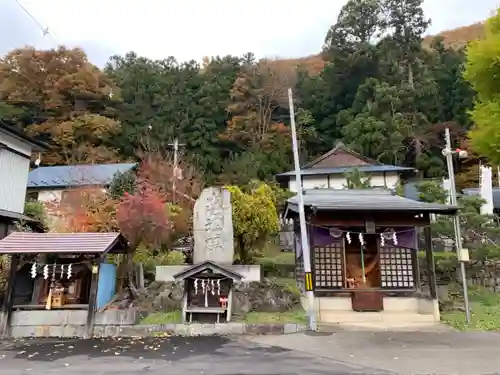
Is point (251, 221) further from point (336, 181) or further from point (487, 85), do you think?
point (336, 181)

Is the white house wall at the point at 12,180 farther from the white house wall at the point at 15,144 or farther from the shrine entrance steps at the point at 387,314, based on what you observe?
the shrine entrance steps at the point at 387,314

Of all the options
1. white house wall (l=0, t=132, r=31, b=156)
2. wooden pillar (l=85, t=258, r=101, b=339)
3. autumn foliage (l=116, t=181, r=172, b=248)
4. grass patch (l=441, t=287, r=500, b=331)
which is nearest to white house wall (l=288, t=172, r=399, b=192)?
Answer: grass patch (l=441, t=287, r=500, b=331)

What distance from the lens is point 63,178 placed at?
1067 inches

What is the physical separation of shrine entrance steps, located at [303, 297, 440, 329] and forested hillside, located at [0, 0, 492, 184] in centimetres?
1814

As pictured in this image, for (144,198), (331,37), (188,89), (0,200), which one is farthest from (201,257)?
(331,37)

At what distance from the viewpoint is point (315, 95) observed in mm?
40906

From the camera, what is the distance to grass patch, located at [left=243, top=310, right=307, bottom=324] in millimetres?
11039

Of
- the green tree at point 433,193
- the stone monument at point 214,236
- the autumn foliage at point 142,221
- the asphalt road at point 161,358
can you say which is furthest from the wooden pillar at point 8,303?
the green tree at point 433,193

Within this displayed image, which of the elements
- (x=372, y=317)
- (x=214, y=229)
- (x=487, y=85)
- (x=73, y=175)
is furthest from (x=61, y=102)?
(x=487, y=85)

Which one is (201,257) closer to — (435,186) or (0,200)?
(0,200)

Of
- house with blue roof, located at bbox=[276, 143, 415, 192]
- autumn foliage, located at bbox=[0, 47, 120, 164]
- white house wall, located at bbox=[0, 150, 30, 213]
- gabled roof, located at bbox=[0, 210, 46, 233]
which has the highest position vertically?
autumn foliage, located at bbox=[0, 47, 120, 164]

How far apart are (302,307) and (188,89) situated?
3091 centimetres

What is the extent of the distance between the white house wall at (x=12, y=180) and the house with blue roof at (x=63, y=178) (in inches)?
381

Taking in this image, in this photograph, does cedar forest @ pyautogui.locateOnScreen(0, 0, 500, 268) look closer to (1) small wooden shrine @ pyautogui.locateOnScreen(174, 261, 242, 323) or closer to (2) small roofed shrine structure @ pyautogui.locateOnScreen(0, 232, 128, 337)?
(2) small roofed shrine structure @ pyautogui.locateOnScreen(0, 232, 128, 337)
